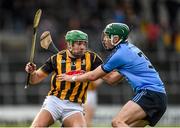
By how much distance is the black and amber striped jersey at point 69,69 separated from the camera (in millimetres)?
11633

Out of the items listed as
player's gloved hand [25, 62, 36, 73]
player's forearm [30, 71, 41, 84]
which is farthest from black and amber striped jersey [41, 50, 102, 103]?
player's gloved hand [25, 62, 36, 73]

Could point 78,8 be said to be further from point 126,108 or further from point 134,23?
point 126,108

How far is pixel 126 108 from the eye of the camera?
35.7ft

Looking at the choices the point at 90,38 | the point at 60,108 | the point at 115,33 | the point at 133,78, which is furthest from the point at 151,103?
the point at 90,38

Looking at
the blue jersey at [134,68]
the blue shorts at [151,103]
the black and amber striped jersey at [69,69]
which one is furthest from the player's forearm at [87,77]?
the blue shorts at [151,103]

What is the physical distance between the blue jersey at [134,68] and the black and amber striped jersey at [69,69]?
688mm

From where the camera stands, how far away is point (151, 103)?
11.0 meters

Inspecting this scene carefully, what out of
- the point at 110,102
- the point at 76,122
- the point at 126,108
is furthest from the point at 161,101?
the point at 110,102

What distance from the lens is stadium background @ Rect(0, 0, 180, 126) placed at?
19469 mm

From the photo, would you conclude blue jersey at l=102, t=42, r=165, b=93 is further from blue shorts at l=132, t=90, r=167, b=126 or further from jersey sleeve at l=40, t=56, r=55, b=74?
jersey sleeve at l=40, t=56, r=55, b=74

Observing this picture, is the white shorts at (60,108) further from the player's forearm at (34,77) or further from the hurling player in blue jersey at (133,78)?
the player's forearm at (34,77)

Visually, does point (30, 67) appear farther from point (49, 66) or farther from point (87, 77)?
point (87, 77)

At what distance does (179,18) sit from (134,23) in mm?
1884

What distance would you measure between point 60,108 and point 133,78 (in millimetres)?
1179
